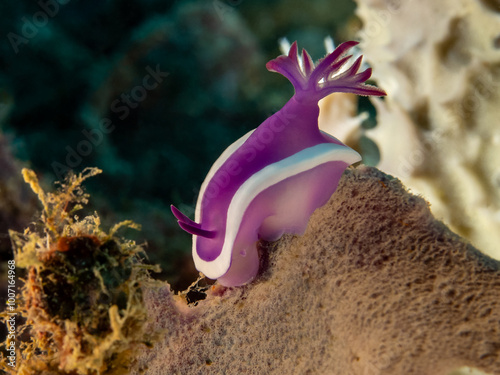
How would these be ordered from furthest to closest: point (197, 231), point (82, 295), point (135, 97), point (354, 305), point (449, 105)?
point (135, 97) → point (449, 105) → point (197, 231) → point (354, 305) → point (82, 295)

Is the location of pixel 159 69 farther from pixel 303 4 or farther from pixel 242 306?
pixel 242 306

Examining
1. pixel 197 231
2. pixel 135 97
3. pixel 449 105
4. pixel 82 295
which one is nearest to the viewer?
pixel 82 295

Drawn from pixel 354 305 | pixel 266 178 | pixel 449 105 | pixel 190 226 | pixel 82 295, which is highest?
pixel 449 105

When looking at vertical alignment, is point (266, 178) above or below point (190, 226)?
above

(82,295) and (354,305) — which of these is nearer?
(82,295)

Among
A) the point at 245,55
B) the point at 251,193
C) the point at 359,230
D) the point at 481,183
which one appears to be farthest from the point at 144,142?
the point at 481,183

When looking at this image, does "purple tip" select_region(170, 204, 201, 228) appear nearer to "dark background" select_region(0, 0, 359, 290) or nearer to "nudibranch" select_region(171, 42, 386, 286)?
"nudibranch" select_region(171, 42, 386, 286)

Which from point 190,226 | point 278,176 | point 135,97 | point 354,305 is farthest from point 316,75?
point 135,97

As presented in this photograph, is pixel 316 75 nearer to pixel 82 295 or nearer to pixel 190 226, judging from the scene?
pixel 190 226
